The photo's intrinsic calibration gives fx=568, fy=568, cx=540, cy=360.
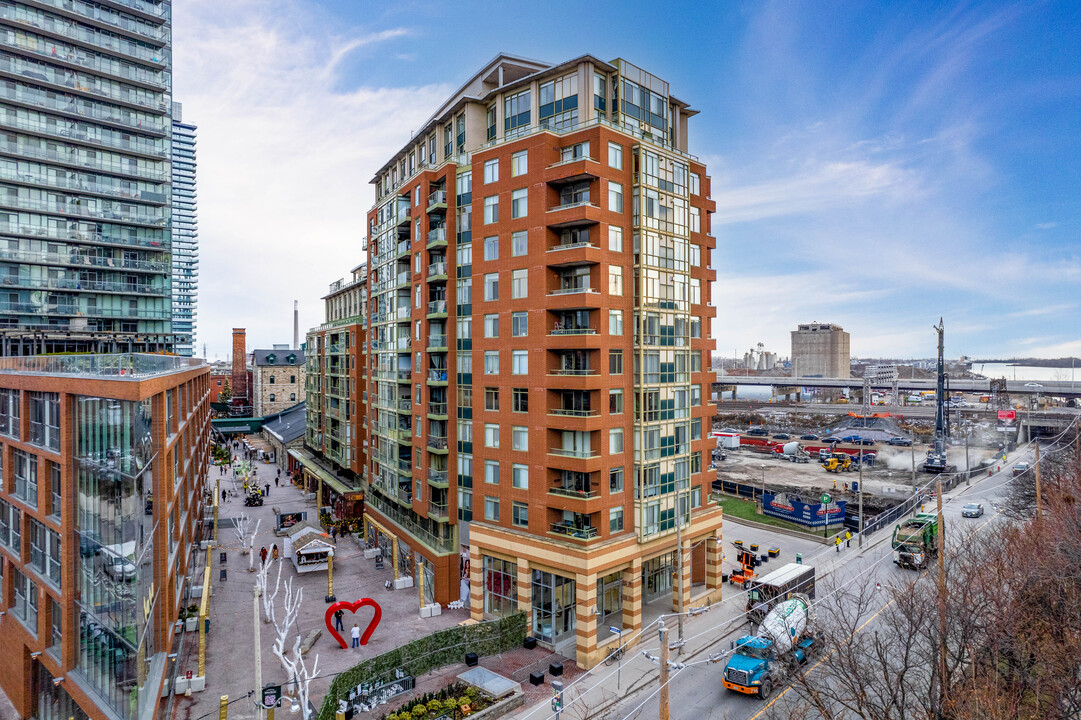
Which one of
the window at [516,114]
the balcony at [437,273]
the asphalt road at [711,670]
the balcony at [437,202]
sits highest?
the window at [516,114]

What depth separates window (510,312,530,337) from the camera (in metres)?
34.8

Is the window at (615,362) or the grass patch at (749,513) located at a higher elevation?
the window at (615,362)

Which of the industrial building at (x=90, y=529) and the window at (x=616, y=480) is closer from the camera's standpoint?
the industrial building at (x=90, y=529)

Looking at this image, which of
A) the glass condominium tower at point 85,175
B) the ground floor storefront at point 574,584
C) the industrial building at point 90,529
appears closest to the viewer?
the industrial building at point 90,529

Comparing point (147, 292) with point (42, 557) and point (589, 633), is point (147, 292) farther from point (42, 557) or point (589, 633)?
point (589, 633)

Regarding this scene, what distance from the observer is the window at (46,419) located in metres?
23.9

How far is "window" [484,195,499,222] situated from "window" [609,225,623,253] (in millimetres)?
7607

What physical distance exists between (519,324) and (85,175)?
5538 centimetres

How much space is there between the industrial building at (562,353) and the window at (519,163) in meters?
0.13

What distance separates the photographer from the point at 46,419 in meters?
24.8

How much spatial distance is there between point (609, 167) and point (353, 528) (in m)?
43.9

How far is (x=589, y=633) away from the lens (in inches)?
1207

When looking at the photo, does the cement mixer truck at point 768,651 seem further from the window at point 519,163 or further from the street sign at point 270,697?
the window at point 519,163

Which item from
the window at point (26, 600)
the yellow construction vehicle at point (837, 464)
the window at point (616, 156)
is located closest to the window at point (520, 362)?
the window at point (616, 156)
